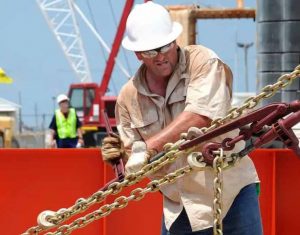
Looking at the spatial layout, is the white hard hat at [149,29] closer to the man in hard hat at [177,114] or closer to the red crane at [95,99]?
the man in hard hat at [177,114]

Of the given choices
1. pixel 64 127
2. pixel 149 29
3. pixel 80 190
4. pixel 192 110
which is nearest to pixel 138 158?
pixel 192 110

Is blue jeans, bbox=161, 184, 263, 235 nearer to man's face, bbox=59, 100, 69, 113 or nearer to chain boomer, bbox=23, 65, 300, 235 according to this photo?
chain boomer, bbox=23, 65, 300, 235

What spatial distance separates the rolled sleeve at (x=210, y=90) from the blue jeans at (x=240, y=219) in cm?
45

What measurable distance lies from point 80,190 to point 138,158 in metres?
3.26

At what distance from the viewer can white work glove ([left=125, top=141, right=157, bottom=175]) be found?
4752 mm

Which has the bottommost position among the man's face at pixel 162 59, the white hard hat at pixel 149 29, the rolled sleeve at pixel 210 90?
the rolled sleeve at pixel 210 90

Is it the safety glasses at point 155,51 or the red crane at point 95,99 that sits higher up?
the safety glasses at point 155,51

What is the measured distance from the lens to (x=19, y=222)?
791 centimetres

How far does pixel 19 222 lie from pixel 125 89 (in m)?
2.93

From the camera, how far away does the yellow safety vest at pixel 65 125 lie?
55.3ft

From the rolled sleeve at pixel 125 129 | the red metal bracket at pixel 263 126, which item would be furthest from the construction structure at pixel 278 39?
the red metal bracket at pixel 263 126

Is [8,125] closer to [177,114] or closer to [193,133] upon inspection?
[177,114]

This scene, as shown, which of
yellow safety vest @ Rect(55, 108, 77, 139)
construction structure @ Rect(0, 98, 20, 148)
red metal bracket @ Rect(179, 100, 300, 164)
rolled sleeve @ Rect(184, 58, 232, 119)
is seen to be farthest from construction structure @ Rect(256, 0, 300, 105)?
construction structure @ Rect(0, 98, 20, 148)

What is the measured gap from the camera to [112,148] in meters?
5.11
